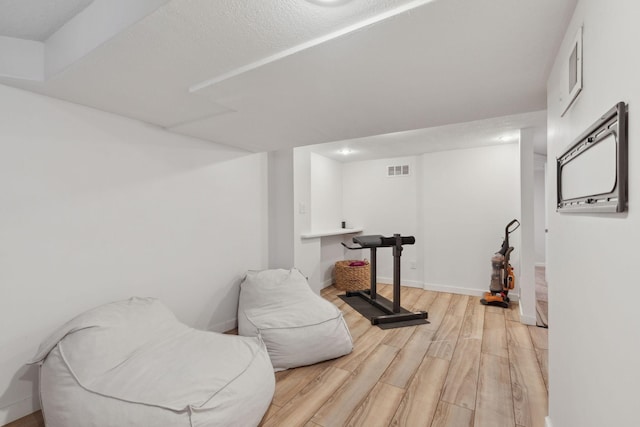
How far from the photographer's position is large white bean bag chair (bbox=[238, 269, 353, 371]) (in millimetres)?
2326

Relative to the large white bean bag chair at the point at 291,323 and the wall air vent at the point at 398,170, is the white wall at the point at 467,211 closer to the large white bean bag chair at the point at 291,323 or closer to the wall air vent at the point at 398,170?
the wall air vent at the point at 398,170

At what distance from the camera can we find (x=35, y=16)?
150 cm

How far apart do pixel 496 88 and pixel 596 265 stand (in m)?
1.23

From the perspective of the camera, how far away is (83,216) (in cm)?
205

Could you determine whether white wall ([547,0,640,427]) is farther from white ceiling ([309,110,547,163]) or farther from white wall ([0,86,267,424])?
white wall ([0,86,267,424])

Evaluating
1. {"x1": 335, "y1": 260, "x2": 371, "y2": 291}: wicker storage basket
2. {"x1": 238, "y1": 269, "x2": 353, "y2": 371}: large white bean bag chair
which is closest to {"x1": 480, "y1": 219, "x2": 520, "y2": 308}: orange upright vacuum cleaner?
{"x1": 335, "y1": 260, "x2": 371, "y2": 291}: wicker storage basket

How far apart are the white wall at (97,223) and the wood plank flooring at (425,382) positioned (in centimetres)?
69

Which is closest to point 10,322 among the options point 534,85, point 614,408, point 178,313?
point 178,313

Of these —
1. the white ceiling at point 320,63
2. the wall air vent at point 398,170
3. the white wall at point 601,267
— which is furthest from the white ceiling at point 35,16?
the wall air vent at point 398,170

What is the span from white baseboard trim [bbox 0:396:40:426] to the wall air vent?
15.6 ft

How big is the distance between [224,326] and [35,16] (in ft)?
9.15

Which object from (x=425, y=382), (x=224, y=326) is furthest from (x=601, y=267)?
(x=224, y=326)

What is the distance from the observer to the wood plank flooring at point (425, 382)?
69.7 inches

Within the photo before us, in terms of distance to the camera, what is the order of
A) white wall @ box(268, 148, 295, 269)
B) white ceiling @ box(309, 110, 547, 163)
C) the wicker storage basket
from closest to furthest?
white ceiling @ box(309, 110, 547, 163) → white wall @ box(268, 148, 295, 269) → the wicker storage basket
